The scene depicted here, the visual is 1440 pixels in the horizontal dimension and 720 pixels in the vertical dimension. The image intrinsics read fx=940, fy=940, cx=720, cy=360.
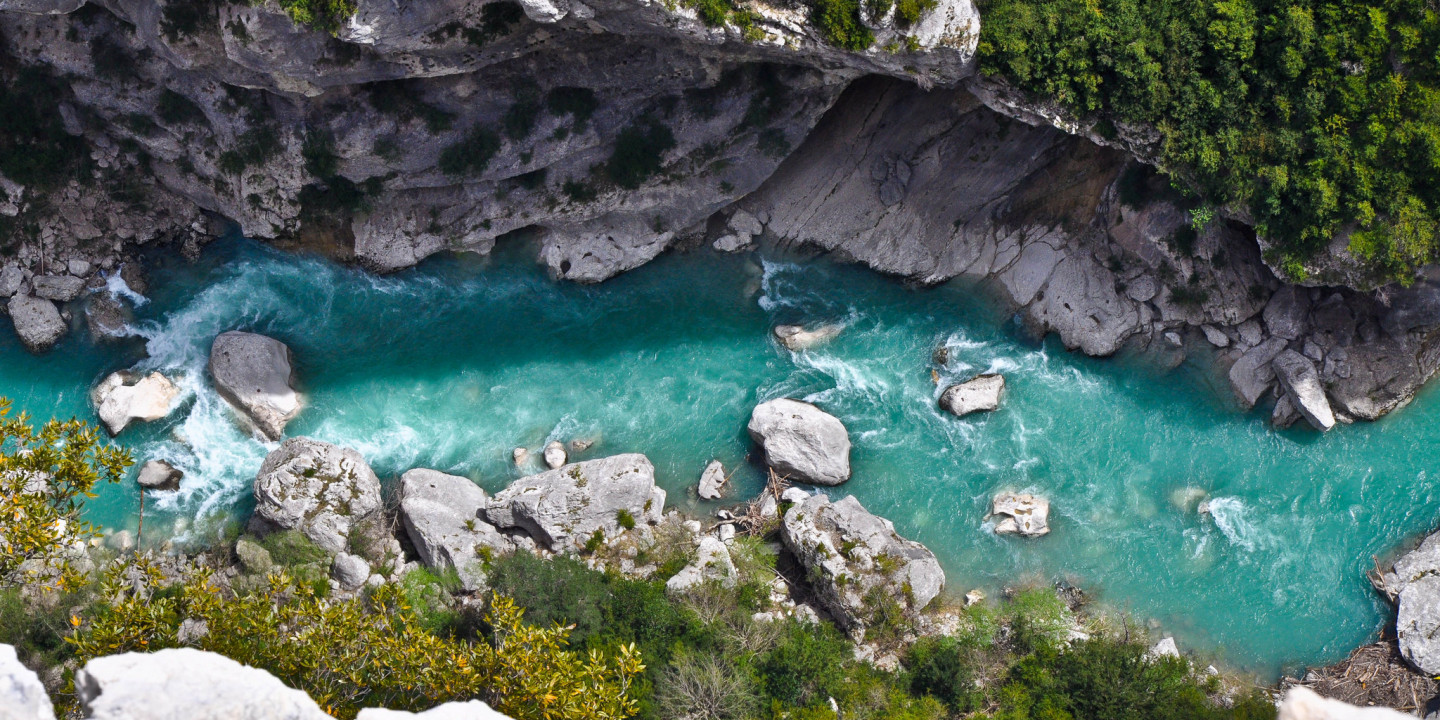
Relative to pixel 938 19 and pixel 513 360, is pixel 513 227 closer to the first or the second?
pixel 513 360

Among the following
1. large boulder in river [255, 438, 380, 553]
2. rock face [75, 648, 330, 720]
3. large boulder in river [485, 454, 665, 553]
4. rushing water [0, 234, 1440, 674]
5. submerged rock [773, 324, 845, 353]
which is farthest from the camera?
submerged rock [773, 324, 845, 353]

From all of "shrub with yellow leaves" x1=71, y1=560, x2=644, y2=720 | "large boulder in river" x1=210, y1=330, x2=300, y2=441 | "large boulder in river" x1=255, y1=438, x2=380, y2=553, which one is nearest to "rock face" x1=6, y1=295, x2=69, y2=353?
"large boulder in river" x1=210, y1=330, x2=300, y2=441

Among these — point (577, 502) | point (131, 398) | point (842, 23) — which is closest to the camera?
point (842, 23)

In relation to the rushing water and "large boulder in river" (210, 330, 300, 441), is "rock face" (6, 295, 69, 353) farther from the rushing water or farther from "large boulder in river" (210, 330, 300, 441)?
"large boulder in river" (210, 330, 300, 441)

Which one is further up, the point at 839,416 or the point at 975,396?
the point at 975,396

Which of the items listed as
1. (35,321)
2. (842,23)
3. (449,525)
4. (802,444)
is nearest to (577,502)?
(449,525)

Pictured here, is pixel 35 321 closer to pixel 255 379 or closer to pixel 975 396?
pixel 255 379

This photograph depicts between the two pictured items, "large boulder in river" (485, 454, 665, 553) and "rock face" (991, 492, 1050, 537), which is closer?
"large boulder in river" (485, 454, 665, 553)
